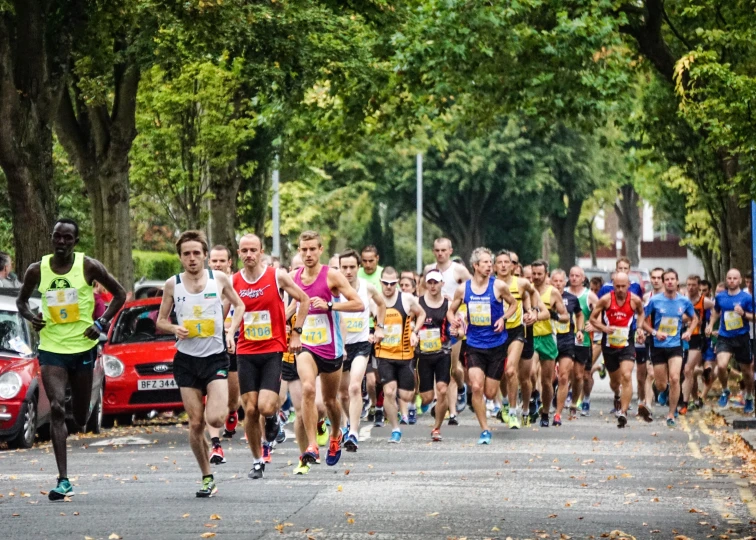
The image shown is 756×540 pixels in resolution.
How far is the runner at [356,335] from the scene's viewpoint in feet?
52.4

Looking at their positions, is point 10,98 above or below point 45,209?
above

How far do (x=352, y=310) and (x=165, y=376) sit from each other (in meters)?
7.63

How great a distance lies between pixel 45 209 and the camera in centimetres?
2147

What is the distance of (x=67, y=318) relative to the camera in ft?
40.1

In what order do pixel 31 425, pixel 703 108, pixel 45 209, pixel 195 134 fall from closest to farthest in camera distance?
pixel 31 425 → pixel 703 108 → pixel 45 209 → pixel 195 134

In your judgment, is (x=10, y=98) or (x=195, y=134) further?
(x=195, y=134)

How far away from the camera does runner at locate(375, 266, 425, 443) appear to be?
744 inches

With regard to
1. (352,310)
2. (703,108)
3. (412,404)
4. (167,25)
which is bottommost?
(412,404)

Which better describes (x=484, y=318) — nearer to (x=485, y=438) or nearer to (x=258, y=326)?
(x=485, y=438)

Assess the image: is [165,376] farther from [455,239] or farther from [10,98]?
[455,239]

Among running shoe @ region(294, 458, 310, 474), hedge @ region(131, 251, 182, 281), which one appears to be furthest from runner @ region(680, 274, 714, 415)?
hedge @ region(131, 251, 182, 281)

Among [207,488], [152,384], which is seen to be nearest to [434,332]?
[152,384]

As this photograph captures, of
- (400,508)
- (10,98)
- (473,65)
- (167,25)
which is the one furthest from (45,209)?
(400,508)

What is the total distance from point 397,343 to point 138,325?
14.8 feet
